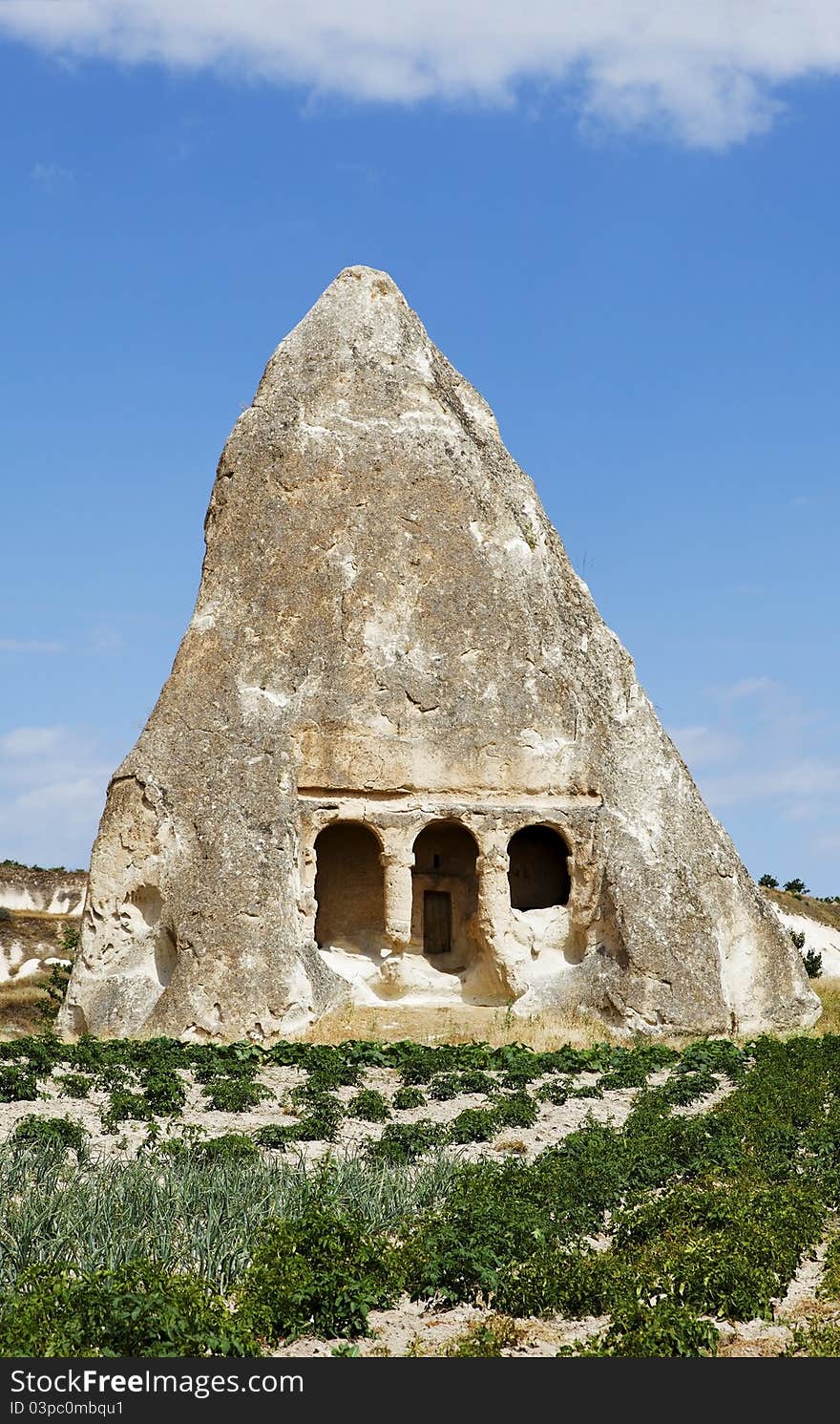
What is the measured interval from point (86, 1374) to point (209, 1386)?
57 cm

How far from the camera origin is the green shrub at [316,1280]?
8883 mm

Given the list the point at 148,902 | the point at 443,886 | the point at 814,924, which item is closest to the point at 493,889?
the point at 443,886

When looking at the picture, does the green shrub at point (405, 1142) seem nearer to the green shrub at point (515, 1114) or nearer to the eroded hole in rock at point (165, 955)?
the green shrub at point (515, 1114)

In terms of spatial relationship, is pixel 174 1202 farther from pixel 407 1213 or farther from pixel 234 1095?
pixel 234 1095

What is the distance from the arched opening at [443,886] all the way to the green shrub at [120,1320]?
1794 centimetres

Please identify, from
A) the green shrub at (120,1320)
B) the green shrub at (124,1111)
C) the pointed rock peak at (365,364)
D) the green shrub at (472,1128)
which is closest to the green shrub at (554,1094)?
the green shrub at (472,1128)

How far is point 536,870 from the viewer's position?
89.5ft

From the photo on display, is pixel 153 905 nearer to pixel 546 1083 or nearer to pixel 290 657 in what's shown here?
pixel 290 657

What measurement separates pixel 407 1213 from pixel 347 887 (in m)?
14.4

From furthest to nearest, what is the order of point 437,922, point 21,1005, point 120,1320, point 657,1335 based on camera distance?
point 21,1005, point 437,922, point 657,1335, point 120,1320

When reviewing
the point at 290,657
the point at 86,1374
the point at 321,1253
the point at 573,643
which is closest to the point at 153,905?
the point at 290,657

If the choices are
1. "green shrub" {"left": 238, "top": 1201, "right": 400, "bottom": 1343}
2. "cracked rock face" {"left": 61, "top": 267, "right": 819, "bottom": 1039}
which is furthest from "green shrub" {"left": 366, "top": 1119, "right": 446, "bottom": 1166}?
"cracked rock face" {"left": 61, "top": 267, "right": 819, "bottom": 1039}

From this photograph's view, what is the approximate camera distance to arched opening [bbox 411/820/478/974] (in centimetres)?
2638

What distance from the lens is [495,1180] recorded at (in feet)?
40.6
